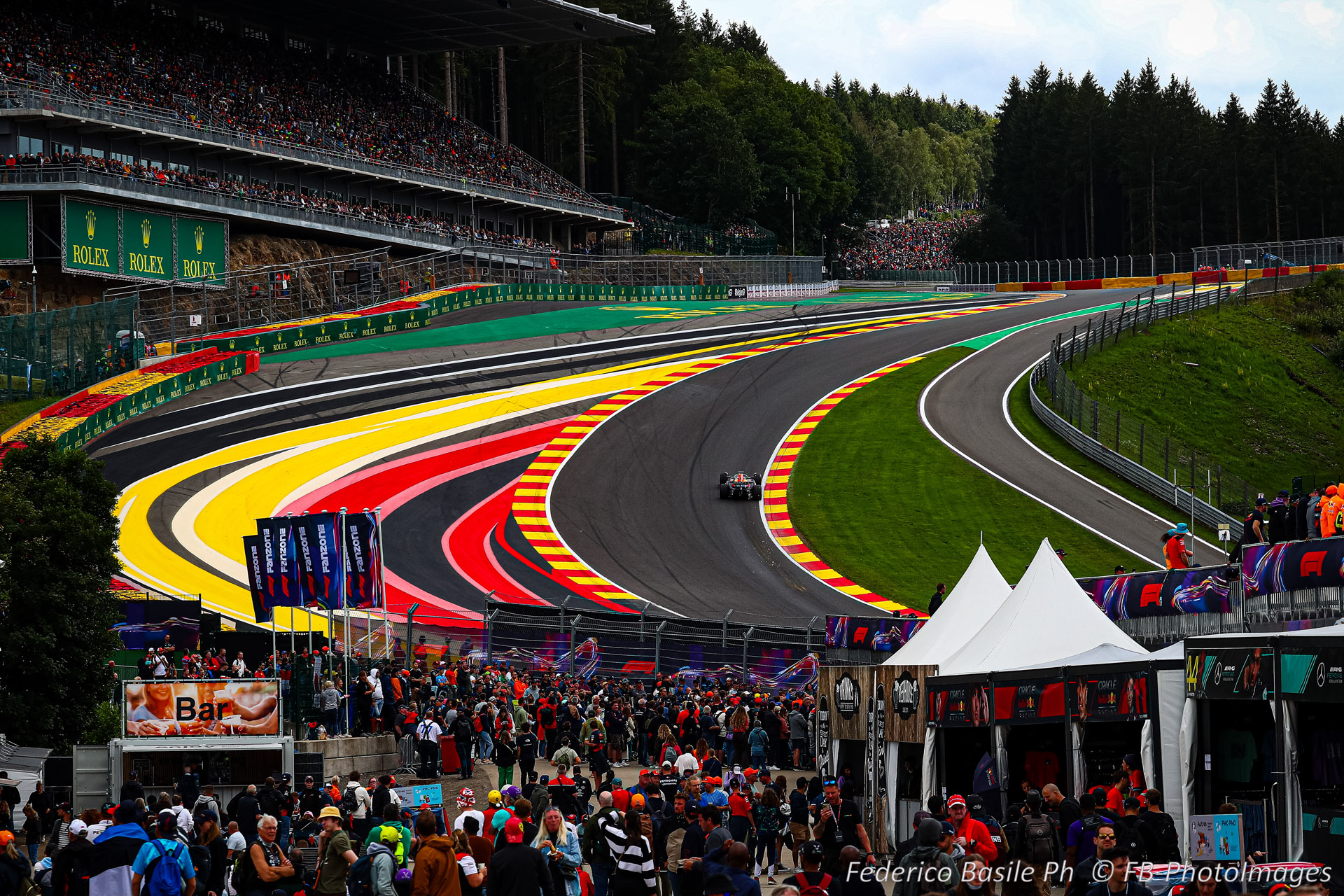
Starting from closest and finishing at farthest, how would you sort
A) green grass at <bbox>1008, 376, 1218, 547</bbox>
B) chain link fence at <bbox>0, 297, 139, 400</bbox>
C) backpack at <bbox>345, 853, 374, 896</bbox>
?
backpack at <bbox>345, 853, 374, 896</bbox>
green grass at <bbox>1008, 376, 1218, 547</bbox>
chain link fence at <bbox>0, 297, 139, 400</bbox>

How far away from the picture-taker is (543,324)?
67438mm

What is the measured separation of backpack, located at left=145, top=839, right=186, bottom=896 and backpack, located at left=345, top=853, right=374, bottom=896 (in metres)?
1.40

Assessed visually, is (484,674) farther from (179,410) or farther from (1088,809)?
(179,410)

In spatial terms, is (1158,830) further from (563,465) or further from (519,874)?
(563,465)

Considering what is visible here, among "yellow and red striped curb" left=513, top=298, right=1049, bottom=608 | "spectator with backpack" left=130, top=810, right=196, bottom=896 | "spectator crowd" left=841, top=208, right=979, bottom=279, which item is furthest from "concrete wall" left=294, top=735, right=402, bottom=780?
"spectator crowd" left=841, top=208, right=979, bottom=279

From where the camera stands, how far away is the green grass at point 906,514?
40125 millimetres

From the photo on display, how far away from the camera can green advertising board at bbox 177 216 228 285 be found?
64562 mm

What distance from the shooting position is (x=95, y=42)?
68125 mm

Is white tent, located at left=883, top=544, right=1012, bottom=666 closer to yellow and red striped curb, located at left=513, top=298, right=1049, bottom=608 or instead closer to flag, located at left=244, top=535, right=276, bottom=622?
flag, located at left=244, top=535, right=276, bottom=622

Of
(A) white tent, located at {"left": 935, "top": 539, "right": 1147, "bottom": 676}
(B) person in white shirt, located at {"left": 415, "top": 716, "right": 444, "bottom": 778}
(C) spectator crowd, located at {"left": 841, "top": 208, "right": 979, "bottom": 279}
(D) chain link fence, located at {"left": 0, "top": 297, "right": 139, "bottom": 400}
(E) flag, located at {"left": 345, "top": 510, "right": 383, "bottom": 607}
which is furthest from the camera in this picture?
(C) spectator crowd, located at {"left": 841, "top": 208, "right": 979, "bottom": 279}

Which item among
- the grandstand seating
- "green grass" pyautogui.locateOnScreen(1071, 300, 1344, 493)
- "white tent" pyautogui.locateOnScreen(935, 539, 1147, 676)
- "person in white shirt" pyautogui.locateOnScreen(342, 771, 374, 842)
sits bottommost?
"person in white shirt" pyautogui.locateOnScreen(342, 771, 374, 842)

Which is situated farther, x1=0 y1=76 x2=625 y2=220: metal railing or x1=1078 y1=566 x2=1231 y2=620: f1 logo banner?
x1=0 y1=76 x2=625 y2=220: metal railing

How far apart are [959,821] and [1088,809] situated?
1.43 meters

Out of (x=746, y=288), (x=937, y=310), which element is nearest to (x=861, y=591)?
(x=937, y=310)
